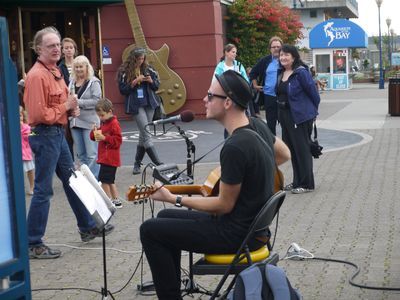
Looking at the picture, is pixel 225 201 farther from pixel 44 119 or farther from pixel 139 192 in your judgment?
pixel 44 119

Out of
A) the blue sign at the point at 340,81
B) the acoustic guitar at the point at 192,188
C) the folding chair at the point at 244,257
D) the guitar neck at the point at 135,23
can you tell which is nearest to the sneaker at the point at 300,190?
the acoustic guitar at the point at 192,188

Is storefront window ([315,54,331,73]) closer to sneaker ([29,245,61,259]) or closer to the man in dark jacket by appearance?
the man in dark jacket

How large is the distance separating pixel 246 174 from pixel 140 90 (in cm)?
766

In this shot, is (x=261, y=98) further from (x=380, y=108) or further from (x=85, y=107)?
(x=380, y=108)

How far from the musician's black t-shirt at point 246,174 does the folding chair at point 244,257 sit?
4.1 inches

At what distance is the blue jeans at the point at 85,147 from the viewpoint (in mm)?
10336

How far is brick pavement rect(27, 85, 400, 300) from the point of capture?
21.3 ft

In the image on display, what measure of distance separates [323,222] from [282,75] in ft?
8.32

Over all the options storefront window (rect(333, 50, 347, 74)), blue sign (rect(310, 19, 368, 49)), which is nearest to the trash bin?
blue sign (rect(310, 19, 368, 49))

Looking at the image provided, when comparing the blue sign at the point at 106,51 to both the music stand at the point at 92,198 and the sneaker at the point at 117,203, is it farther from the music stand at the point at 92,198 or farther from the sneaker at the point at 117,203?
the music stand at the point at 92,198

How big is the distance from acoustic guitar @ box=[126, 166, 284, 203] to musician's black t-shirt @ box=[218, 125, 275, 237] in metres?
0.22

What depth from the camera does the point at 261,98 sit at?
44.4 ft

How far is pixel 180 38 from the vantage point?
23.0 meters

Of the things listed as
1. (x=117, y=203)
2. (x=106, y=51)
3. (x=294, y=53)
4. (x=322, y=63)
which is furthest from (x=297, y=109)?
(x=322, y=63)
